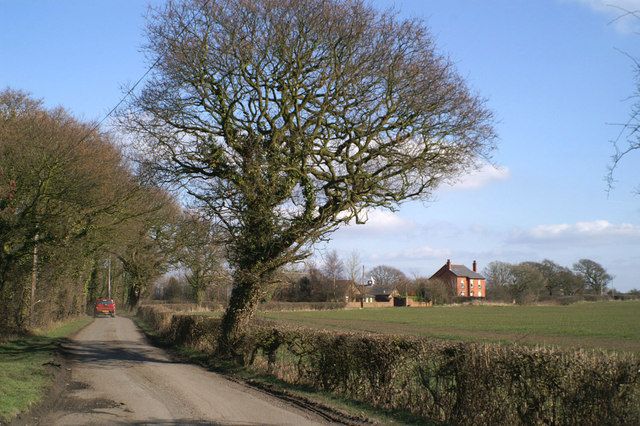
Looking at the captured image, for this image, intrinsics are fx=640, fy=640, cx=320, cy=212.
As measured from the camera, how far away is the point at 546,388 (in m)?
9.14

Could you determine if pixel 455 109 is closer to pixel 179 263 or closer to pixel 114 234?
pixel 114 234

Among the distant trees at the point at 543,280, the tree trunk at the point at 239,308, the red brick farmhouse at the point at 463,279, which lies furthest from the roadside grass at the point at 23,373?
the red brick farmhouse at the point at 463,279

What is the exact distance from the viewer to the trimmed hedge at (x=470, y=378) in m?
8.50

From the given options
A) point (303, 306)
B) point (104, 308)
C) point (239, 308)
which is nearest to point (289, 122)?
point (239, 308)

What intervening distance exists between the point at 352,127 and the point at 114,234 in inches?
712

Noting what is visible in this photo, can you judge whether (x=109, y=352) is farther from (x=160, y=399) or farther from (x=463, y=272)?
(x=463, y=272)

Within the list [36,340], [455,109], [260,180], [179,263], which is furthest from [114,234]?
[179,263]

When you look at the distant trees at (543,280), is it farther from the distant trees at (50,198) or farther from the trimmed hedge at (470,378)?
Result: the trimmed hedge at (470,378)

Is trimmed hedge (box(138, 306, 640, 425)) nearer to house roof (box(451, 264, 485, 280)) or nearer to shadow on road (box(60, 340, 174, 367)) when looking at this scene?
shadow on road (box(60, 340, 174, 367))

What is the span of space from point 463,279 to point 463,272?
7.08 feet

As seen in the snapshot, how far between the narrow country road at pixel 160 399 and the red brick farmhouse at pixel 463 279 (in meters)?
131

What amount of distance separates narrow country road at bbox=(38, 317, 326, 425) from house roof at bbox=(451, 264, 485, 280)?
135094 mm

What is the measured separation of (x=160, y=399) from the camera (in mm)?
13039

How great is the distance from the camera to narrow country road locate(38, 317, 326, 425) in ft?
35.8
